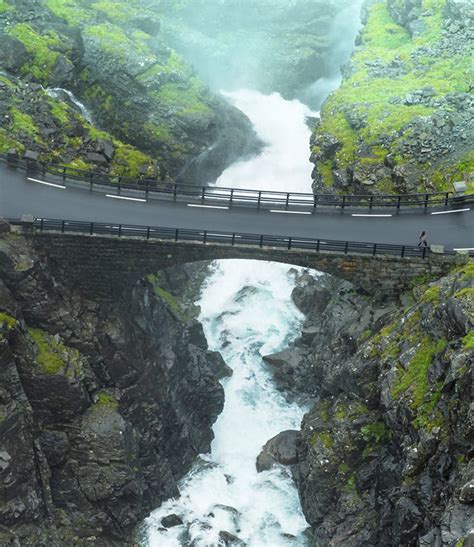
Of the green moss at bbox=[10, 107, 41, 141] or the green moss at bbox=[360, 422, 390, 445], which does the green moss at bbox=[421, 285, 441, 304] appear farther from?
the green moss at bbox=[10, 107, 41, 141]

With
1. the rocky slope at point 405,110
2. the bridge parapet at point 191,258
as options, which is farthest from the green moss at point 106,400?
the rocky slope at point 405,110

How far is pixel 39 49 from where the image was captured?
73812 mm

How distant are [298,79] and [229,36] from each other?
11.8 m

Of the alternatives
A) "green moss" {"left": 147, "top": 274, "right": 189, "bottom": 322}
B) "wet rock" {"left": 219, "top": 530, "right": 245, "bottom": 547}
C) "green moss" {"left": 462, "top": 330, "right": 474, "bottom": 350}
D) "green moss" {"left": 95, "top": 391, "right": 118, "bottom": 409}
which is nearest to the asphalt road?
"green moss" {"left": 147, "top": 274, "right": 189, "bottom": 322}

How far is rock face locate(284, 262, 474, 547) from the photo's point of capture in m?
39.7

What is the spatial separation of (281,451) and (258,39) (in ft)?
203

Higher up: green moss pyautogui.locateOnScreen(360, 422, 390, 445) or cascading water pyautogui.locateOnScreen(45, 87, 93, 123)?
cascading water pyautogui.locateOnScreen(45, 87, 93, 123)

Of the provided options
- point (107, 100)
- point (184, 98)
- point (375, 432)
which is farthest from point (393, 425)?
point (107, 100)

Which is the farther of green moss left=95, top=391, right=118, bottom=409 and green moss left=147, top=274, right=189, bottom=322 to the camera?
green moss left=147, top=274, right=189, bottom=322

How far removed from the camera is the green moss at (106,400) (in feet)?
174

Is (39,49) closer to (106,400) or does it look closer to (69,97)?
(69,97)

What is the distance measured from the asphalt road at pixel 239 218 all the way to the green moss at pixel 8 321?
8.26 meters

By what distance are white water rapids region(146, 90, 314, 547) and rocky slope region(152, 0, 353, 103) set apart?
908 cm

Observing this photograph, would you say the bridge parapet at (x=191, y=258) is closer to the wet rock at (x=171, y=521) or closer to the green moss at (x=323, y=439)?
the green moss at (x=323, y=439)
